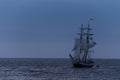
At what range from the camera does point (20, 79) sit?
76875mm

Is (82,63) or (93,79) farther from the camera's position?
(82,63)

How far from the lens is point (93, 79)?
78500mm

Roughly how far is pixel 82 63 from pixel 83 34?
16091mm

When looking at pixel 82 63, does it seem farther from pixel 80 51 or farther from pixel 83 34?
pixel 83 34

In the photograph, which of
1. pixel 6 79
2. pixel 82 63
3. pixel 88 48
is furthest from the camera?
pixel 88 48

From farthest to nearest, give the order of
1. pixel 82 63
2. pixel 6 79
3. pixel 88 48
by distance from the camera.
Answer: pixel 88 48
pixel 82 63
pixel 6 79

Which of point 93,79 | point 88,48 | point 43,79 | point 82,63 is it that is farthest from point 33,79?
point 88,48

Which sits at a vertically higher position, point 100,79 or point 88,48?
point 88,48

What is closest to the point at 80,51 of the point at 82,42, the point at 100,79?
Result: the point at 82,42

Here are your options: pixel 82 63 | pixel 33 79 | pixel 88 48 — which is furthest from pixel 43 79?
pixel 88 48

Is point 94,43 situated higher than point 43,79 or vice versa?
point 94,43

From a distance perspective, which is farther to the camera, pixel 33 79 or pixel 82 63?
pixel 82 63

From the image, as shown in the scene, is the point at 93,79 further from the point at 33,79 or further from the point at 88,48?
the point at 88,48

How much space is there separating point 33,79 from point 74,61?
57725 millimetres
